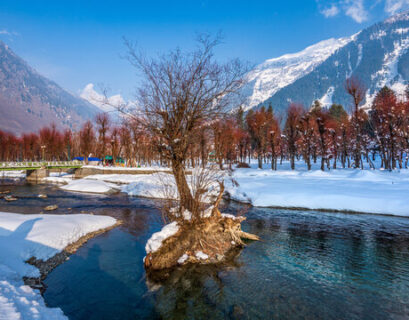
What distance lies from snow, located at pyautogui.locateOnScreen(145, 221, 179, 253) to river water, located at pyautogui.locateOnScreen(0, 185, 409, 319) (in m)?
0.84

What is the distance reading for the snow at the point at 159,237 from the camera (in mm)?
8295

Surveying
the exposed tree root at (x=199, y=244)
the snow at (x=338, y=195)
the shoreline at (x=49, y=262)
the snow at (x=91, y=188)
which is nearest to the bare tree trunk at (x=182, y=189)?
the exposed tree root at (x=199, y=244)

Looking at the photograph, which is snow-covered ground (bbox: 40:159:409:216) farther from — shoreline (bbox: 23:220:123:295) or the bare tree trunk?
shoreline (bbox: 23:220:123:295)

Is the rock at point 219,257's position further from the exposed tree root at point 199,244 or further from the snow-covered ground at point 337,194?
the snow-covered ground at point 337,194

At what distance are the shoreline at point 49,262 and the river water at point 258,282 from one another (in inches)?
9.0

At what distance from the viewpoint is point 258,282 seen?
7.18m

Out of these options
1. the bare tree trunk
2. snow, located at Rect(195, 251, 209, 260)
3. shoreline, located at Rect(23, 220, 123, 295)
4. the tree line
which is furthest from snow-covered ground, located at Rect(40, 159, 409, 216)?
snow, located at Rect(195, 251, 209, 260)

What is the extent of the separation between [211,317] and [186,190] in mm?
5232

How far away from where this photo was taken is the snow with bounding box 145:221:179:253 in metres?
8.30

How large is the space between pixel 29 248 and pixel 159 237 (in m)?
4.72

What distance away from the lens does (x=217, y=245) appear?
30.7 feet

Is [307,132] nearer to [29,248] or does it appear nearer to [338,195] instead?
[338,195]

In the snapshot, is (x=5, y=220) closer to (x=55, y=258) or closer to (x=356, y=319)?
(x=55, y=258)

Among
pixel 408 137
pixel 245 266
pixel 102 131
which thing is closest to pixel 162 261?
pixel 245 266
